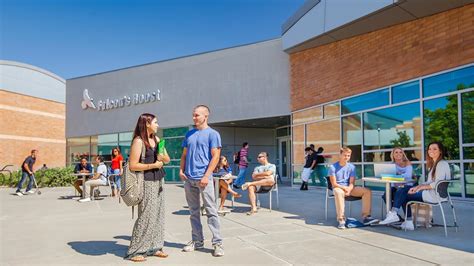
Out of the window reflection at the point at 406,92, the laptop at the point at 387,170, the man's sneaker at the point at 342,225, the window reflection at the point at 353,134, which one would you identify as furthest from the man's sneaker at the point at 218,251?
the window reflection at the point at 353,134

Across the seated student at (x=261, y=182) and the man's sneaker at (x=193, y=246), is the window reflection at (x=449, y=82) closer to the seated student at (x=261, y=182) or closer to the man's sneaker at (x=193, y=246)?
the seated student at (x=261, y=182)

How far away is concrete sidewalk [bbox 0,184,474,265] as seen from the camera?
170 inches

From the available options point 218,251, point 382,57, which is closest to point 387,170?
point 218,251

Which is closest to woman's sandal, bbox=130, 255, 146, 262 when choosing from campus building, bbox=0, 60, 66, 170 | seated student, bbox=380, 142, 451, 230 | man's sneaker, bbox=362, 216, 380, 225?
man's sneaker, bbox=362, 216, 380, 225

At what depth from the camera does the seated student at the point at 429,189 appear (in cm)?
569

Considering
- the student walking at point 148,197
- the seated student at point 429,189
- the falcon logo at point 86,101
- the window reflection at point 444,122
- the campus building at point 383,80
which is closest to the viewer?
the student walking at point 148,197

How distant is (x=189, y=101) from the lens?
61.0ft

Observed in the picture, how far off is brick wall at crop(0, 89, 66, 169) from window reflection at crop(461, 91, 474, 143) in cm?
2798

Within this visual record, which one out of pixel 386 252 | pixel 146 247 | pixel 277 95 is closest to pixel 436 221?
pixel 386 252

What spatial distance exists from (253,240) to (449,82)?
645cm

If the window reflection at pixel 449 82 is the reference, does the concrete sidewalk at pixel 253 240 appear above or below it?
below

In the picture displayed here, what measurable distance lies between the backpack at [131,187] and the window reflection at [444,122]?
24.1 ft

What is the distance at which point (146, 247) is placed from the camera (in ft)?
14.3

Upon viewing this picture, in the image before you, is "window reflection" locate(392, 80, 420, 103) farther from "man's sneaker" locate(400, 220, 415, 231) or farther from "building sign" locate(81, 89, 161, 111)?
"building sign" locate(81, 89, 161, 111)
